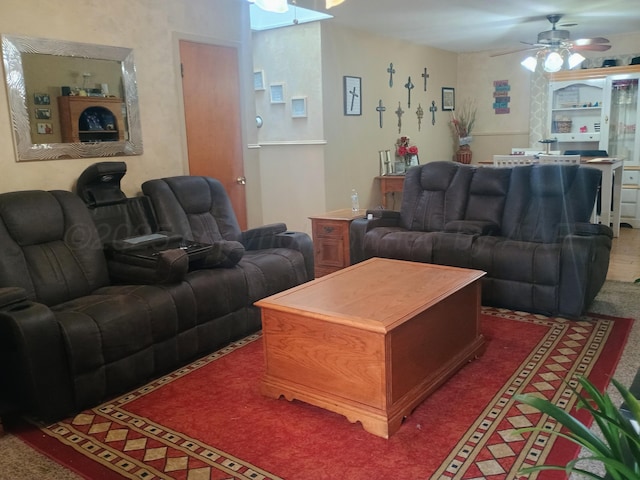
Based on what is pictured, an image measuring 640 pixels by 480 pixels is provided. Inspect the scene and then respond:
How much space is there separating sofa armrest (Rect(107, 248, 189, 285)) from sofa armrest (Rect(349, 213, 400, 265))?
1.84 meters

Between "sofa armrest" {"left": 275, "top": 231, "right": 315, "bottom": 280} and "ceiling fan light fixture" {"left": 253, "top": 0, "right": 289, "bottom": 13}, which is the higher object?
"ceiling fan light fixture" {"left": 253, "top": 0, "right": 289, "bottom": 13}

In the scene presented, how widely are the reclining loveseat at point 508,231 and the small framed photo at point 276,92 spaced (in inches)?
72.8

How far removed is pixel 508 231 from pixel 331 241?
1.48 metres

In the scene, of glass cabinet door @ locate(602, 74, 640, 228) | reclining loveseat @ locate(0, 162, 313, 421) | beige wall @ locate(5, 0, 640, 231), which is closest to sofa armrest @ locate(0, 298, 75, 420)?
reclining loveseat @ locate(0, 162, 313, 421)

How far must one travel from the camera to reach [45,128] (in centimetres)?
333

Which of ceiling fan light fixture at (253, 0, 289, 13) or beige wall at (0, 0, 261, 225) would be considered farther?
beige wall at (0, 0, 261, 225)

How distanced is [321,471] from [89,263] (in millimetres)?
1860

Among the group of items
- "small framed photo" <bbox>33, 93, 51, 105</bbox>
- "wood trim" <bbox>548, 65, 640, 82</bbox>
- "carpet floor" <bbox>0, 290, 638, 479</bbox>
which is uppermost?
"wood trim" <bbox>548, 65, 640, 82</bbox>

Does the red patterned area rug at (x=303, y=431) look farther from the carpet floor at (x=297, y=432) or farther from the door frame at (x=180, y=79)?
the door frame at (x=180, y=79)

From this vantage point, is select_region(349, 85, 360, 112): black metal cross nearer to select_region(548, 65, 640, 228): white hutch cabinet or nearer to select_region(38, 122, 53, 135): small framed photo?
select_region(548, 65, 640, 228): white hutch cabinet

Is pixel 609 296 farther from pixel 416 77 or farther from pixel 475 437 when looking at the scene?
pixel 416 77

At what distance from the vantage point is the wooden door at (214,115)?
423cm

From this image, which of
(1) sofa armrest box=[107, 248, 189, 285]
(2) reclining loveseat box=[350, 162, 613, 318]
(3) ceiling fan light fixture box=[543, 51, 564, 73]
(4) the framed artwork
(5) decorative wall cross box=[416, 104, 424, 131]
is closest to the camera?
(1) sofa armrest box=[107, 248, 189, 285]

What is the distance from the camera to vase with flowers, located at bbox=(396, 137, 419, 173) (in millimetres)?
6699
